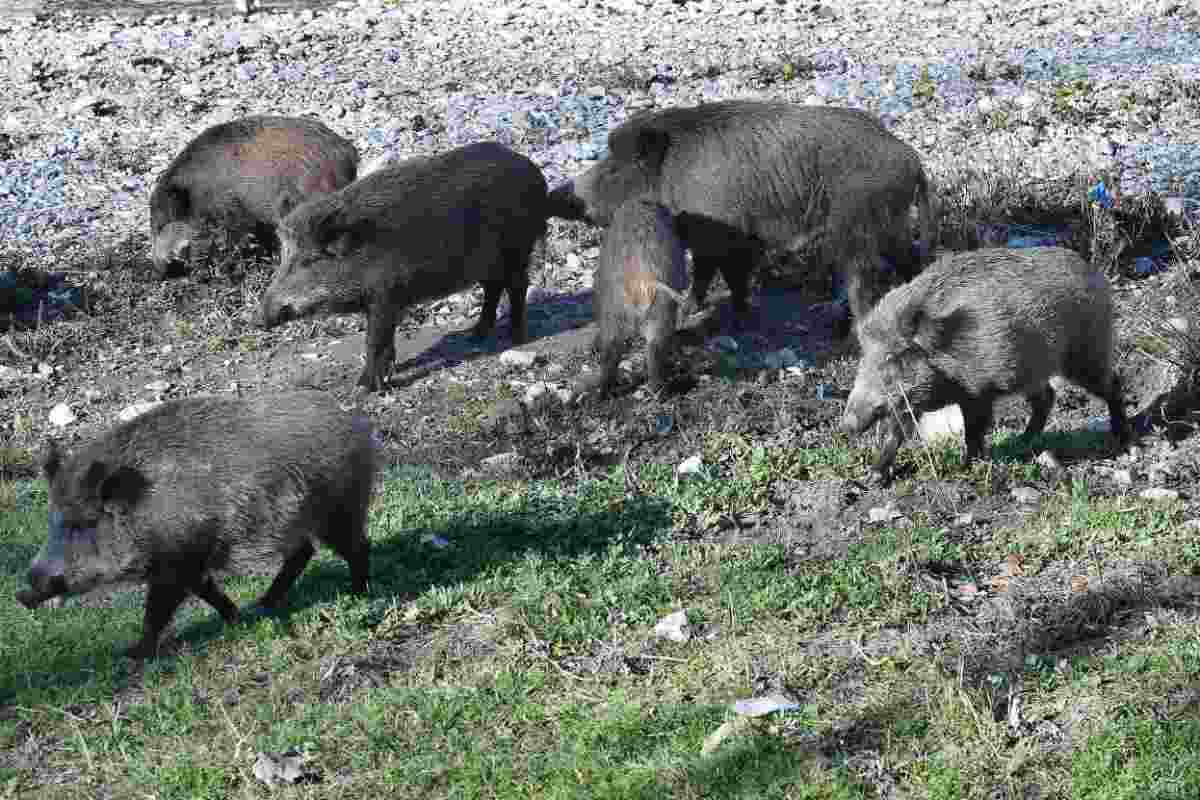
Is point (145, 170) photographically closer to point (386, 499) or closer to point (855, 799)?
point (386, 499)

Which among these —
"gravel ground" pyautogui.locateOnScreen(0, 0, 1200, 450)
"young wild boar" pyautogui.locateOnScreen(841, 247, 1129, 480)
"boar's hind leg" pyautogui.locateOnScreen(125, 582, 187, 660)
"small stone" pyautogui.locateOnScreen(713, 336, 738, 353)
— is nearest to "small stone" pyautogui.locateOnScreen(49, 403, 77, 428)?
"gravel ground" pyautogui.locateOnScreen(0, 0, 1200, 450)

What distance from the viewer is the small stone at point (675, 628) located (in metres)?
5.16

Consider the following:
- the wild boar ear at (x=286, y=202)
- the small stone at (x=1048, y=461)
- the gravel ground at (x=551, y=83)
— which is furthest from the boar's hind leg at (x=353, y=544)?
the wild boar ear at (x=286, y=202)

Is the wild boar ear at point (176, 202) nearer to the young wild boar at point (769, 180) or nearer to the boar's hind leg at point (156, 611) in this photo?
the young wild boar at point (769, 180)

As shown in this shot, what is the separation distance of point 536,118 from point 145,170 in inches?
134

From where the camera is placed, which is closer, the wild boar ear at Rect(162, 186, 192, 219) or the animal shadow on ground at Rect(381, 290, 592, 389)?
the animal shadow on ground at Rect(381, 290, 592, 389)

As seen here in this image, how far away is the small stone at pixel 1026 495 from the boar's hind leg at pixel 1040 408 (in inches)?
32.7

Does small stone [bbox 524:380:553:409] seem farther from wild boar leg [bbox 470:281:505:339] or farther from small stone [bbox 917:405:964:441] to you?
small stone [bbox 917:405:964:441]

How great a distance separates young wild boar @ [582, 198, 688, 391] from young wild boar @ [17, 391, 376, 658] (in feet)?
8.43

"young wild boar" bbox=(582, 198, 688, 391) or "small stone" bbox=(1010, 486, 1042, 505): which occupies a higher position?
"young wild boar" bbox=(582, 198, 688, 391)

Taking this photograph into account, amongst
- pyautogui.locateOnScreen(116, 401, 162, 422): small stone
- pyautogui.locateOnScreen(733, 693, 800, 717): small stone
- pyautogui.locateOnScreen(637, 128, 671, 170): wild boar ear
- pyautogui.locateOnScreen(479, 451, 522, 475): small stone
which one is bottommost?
pyautogui.locateOnScreen(116, 401, 162, 422): small stone

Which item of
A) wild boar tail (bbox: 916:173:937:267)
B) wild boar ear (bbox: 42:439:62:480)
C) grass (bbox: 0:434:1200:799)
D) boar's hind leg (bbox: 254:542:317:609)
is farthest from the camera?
wild boar tail (bbox: 916:173:937:267)

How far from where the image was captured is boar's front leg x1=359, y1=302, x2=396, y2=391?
8.75m

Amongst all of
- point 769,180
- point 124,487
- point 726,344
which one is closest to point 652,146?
point 769,180
